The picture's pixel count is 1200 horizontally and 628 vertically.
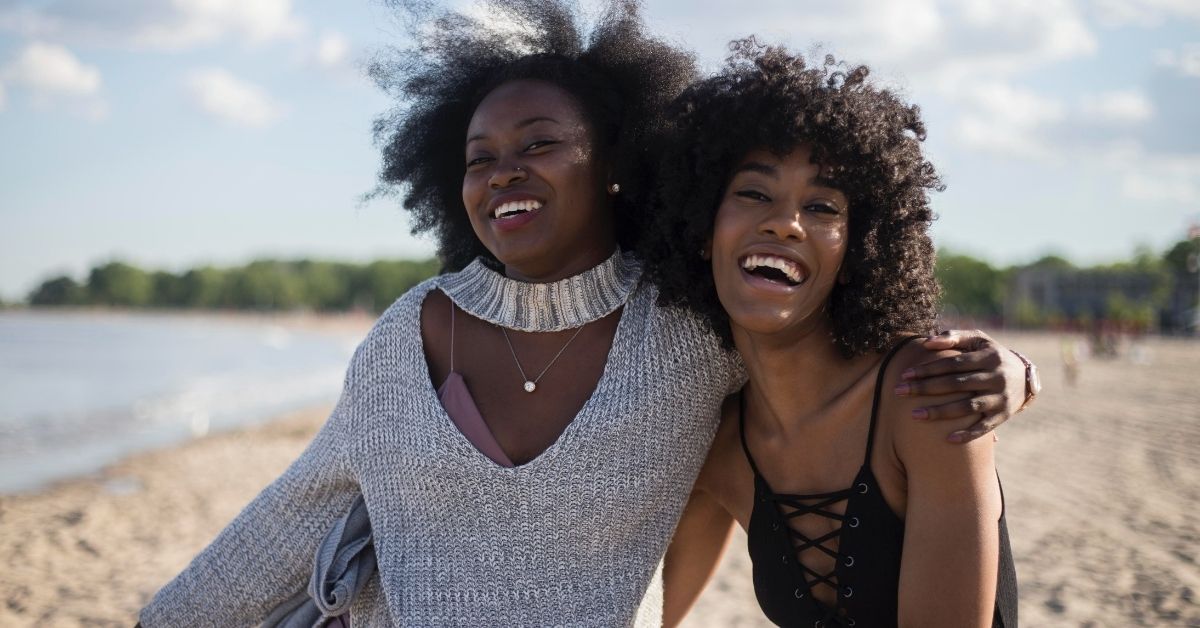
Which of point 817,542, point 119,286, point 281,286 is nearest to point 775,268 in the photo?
point 817,542

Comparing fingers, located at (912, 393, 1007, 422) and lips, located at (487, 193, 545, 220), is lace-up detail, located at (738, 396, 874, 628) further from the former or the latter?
lips, located at (487, 193, 545, 220)

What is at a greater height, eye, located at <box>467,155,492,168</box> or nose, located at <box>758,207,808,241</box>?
eye, located at <box>467,155,492,168</box>

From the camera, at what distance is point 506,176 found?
277 cm

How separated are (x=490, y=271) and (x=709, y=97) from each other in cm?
90

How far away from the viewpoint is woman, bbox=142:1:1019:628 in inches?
103

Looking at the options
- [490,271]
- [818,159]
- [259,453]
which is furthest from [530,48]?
[259,453]

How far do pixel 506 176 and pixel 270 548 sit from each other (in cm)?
140

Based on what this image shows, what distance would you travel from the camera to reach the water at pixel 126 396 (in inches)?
617

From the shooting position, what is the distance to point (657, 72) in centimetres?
325

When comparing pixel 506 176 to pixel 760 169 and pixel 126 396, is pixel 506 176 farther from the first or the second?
pixel 126 396

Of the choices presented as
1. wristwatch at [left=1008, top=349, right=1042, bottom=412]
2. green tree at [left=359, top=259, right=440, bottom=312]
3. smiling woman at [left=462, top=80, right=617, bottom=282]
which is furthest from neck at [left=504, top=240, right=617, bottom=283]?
green tree at [left=359, top=259, right=440, bottom=312]

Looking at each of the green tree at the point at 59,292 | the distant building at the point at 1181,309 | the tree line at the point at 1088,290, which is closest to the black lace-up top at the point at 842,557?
the tree line at the point at 1088,290

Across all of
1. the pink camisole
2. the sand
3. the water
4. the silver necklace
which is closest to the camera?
the pink camisole

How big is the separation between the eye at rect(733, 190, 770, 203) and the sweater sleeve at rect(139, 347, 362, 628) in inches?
53.2
